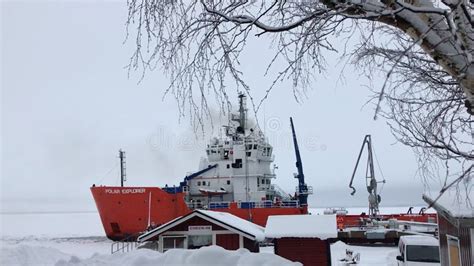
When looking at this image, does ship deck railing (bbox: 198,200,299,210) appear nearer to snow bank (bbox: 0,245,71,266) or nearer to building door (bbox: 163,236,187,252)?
building door (bbox: 163,236,187,252)

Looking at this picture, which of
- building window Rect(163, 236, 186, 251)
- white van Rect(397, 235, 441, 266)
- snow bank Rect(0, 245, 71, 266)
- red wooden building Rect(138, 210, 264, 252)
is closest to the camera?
snow bank Rect(0, 245, 71, 266)

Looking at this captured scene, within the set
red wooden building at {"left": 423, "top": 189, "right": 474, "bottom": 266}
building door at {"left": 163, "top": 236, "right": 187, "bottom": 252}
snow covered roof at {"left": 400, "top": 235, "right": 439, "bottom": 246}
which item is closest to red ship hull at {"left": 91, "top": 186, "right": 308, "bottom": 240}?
building door at {"left": 163, "top": 236, "right": 187, "bottom": 252}

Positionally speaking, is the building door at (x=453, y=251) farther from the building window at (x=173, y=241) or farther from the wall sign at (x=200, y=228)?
the building window at (x=173, y=241)

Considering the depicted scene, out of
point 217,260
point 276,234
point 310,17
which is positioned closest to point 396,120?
point 310,17

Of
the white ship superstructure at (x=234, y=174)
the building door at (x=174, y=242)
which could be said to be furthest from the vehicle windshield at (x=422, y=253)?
the white ship superstructure at (x=234, y=174)

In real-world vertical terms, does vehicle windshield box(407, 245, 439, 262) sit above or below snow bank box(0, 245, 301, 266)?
below

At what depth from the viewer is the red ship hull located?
1208 inches

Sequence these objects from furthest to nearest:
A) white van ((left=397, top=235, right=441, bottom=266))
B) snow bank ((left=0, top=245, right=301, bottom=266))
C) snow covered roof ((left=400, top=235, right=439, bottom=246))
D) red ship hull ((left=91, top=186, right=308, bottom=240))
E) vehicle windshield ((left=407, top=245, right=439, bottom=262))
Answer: red ship hull ((left=91, top=186, right=308, bottom=240)) < snow covered roof ((left=400, top=235, right=439, bottom=246)) < vehicle windshield ((left=407, top=245, right=439, bottom=262)) < white van ((left=397, top=235, right=441, bottom=266)) < snow bank ((left=0, top=245, right=301, bottom=266))

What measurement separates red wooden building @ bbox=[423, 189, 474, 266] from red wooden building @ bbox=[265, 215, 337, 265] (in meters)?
5.83

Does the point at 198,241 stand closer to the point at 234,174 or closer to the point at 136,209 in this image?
the point at 136,209

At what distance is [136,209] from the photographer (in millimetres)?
30875

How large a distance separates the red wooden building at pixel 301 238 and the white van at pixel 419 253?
2.31 metres

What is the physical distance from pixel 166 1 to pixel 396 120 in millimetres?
2431

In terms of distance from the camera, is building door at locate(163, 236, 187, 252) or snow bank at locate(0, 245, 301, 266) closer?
snow bank at locate(0, 245, 301, 266)
